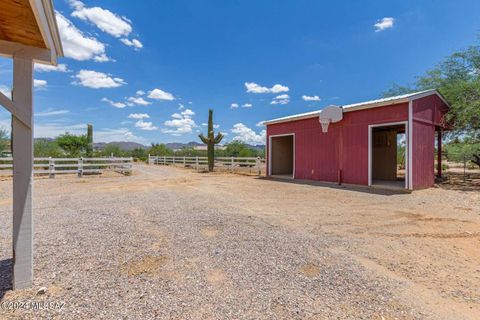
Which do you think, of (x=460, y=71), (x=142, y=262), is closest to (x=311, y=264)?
(x=142, y=262)

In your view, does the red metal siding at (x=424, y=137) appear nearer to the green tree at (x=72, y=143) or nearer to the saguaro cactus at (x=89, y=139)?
the saguaro cactus at (x=89, y=139)

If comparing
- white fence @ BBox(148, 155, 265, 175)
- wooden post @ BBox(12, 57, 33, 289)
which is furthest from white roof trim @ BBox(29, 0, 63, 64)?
white fence @ BBox(148, 155, 265, 175)

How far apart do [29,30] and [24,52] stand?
0.73 ft

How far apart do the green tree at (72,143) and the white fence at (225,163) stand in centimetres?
762

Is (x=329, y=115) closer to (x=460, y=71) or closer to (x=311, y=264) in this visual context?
(x=460, y=71)

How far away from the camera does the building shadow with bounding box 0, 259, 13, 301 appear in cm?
226

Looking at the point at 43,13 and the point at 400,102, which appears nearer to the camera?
the point at 43,13

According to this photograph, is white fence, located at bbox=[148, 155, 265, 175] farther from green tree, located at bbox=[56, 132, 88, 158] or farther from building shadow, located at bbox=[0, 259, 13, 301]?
building shadow, located at bbox=[0, 259, 13, 301]

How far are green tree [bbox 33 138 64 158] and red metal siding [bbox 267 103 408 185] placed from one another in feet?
48.2

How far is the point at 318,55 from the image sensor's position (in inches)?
632

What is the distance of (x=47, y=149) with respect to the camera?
1797 cm

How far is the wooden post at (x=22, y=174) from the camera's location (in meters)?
2.23

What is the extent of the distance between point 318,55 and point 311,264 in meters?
15.9

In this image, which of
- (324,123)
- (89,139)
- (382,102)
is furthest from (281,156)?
(89,139)
